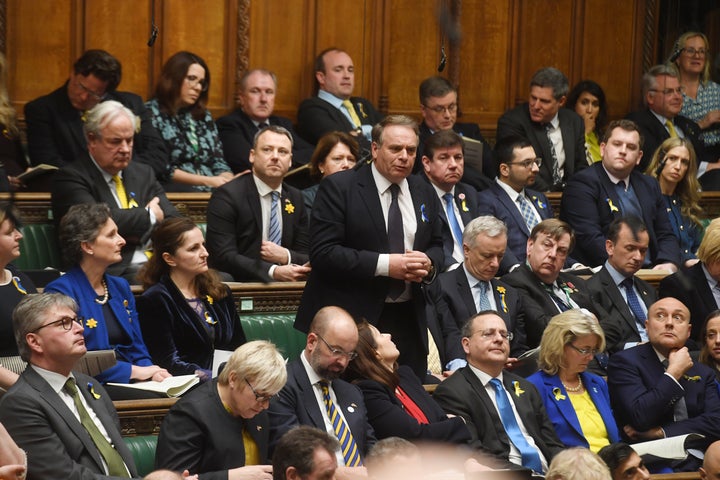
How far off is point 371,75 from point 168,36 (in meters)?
1.20

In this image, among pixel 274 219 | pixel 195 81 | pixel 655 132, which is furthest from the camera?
pixel 655 132

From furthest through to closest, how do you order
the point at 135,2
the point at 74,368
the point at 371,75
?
1. the point at 371,75
2. the point at 135,2
3. the point at 74,368

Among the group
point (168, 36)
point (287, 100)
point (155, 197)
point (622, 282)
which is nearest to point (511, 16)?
point (287, 100)

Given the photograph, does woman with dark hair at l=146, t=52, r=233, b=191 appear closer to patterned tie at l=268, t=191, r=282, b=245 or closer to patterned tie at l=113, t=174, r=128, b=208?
patterned tie at l=268, t=191, r=282, b=245

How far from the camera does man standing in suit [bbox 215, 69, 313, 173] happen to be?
21.5ft

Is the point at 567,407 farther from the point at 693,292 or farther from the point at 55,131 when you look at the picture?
the point at 55,131

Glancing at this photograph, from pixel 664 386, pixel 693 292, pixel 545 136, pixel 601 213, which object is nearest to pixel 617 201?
pixel 601 213

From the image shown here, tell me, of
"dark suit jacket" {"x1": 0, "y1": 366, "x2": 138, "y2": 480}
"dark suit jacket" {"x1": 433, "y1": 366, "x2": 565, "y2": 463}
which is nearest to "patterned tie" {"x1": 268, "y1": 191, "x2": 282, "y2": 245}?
"dark suit jacket" {"x1": 433, "y1": 366, "x2": 565, "y2": 463}

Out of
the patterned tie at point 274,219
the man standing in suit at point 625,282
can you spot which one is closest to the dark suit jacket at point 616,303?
the man standing in suit at point 625,282

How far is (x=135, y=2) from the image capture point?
271 inches

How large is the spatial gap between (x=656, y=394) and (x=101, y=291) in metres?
2.05

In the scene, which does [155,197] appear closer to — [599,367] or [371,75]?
[599,367]

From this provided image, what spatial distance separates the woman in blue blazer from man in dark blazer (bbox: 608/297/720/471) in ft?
0.44

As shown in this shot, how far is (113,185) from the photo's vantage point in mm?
5336
